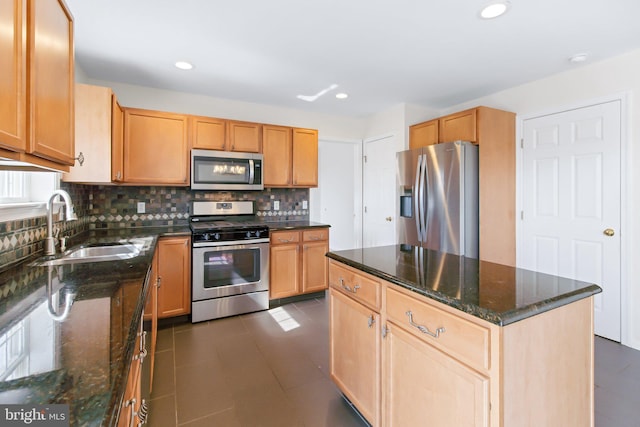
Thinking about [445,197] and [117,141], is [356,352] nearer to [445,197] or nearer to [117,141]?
[445,197]

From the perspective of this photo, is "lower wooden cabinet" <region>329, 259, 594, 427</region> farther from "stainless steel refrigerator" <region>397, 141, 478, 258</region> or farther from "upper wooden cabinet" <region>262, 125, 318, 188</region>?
"upper wooden cabinet" <region>262, 125, 318, 188</region>

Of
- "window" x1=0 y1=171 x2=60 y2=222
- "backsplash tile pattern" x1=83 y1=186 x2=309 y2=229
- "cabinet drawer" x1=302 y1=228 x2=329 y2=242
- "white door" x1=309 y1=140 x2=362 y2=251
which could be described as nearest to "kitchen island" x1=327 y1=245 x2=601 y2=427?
"window" x1=0 y1=171 x2=60 y2=222

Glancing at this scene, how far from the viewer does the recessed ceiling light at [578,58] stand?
2613mm

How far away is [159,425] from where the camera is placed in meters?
1.68

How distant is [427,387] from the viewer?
47.6 inches

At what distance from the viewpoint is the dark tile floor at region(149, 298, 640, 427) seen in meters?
1.75

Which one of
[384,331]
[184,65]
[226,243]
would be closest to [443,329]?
[384,331]

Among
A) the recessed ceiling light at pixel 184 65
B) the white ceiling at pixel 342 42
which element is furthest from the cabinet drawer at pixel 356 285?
the recessed ceiling light at pixel 184 65

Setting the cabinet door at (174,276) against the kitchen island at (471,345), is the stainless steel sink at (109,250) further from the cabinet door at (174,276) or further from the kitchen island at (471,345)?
the kitchen island at (471,345)

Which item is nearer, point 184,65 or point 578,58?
point 578,58

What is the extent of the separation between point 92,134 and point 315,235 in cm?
230

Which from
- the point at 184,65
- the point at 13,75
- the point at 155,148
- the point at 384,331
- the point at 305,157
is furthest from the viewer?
the point at 305,157

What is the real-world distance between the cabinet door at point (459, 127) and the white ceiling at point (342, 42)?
0.34m

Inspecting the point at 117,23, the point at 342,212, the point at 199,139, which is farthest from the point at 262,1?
the point at 342,212
